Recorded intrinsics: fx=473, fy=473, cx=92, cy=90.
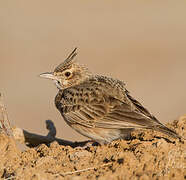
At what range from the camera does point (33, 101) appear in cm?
1631

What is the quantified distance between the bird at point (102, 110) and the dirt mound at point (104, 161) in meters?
0.24

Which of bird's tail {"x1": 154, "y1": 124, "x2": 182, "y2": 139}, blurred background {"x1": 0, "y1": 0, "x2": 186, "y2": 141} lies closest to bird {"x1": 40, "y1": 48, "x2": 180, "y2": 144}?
bird's tail {"x1": 154, "y1": 124, "x2": 182, "y2": 139}

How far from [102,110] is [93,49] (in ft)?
45.2

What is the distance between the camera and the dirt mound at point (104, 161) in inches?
213

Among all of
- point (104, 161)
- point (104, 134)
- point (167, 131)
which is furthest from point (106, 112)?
point (104, 161)

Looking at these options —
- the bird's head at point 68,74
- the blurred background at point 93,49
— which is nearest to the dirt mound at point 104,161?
the bird's head at point 68,74

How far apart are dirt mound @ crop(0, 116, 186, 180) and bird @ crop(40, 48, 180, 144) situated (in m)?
0.24

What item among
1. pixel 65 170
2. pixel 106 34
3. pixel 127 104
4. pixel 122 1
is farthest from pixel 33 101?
pixel 122 1

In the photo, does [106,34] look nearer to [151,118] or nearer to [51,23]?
[51,23]

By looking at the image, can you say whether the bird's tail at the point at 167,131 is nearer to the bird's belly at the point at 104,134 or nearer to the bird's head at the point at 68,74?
the bird's belly at the point at 104,134

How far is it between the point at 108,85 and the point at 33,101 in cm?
870

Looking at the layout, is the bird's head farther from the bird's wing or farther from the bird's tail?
the bird's tail

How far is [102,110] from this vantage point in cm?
739

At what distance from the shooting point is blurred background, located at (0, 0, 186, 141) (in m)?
16.1
